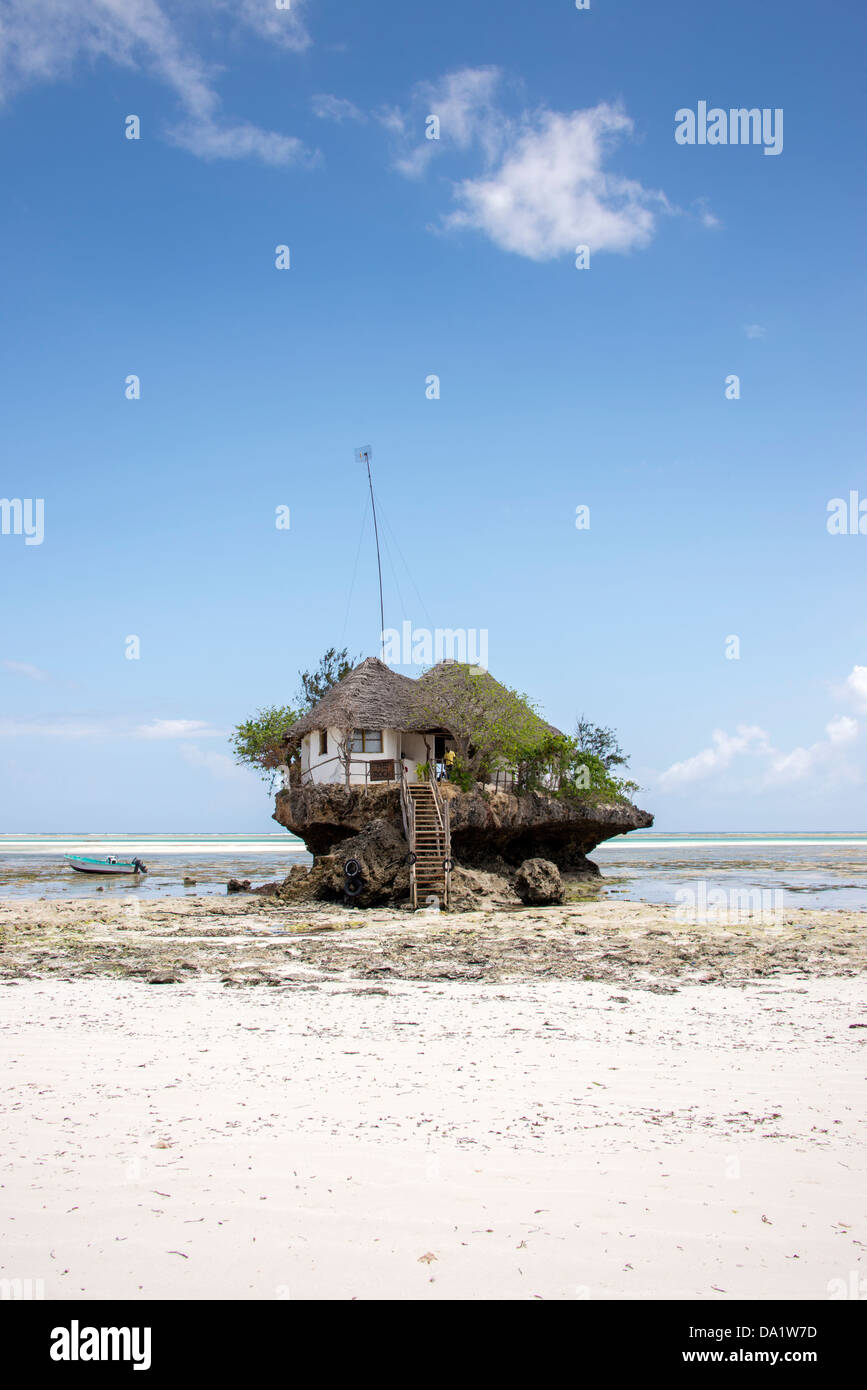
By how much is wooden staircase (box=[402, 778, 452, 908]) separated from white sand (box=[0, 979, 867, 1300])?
44.3 feet

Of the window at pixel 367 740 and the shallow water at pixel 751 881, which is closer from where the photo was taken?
the shallow water at pixel 751 881

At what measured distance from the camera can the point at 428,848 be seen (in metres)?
22.7

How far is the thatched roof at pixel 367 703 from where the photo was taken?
94.7 ft

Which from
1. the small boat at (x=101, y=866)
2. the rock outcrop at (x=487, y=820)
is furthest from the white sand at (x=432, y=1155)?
the small boat at (x=101, y=866)

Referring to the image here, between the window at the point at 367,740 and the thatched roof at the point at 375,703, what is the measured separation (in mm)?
467

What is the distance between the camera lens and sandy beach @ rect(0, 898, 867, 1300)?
11.8 ft

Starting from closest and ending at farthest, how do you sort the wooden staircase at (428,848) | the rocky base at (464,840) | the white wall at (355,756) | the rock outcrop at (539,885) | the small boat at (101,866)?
the wooden staircase at (428,848), the rock outcrop at (539,885), the rocky base at (464,840), the white wall at (355,756), the small boat at (101,866)

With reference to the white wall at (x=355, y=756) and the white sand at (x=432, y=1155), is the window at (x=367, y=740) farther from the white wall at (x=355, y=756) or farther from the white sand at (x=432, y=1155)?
the white sand at (x=432, y=1155)

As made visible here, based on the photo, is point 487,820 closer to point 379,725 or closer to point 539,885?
point 379,725

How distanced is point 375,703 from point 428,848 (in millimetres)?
8336

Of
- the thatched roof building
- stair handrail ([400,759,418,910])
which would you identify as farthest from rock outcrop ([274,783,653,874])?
the thatched roof building

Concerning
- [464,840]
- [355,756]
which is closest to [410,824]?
[464,840]

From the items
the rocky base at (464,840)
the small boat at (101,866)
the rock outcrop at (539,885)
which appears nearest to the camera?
the rock outcrop at (539,885)

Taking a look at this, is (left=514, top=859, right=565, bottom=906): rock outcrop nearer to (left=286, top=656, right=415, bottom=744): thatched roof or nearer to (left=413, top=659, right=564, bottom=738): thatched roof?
(left=413, top=659, right=564, bottom=738): thatched roof
